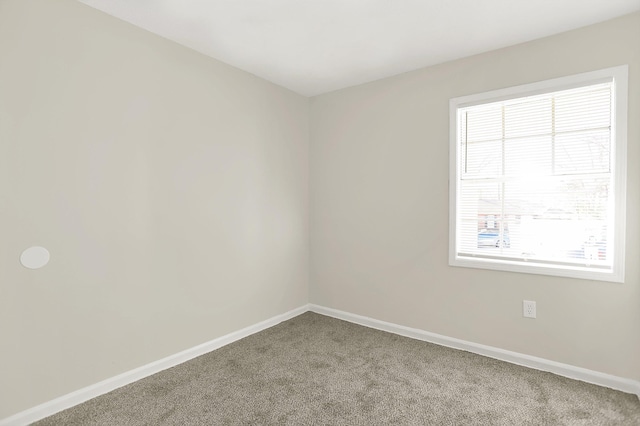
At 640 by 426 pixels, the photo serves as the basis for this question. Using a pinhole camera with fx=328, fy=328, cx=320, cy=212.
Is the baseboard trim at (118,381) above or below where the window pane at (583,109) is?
below

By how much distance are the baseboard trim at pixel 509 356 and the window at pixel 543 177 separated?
66 centimetres

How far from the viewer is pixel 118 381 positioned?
2221mm

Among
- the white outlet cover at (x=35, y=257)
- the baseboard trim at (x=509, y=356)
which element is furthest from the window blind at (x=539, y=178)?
the white outlet cover at (x=35, y=257)

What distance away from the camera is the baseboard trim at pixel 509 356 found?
2191 mm

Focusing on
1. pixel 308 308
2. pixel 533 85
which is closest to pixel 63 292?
pixel 308 308

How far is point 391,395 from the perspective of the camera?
2.12 meters

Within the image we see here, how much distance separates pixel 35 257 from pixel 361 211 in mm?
2583

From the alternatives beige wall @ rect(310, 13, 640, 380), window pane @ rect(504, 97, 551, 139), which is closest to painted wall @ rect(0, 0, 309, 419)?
beige wall @ rect(310, 13, 640, 380)

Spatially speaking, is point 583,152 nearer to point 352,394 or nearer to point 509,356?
point 509,356

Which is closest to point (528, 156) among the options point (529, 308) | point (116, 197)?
point (529, 308)

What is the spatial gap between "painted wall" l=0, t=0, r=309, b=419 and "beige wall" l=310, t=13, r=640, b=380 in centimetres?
80

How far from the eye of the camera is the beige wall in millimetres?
2199

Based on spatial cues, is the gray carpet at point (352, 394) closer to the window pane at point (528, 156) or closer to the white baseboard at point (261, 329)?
the white baseboard at point (261, 329)

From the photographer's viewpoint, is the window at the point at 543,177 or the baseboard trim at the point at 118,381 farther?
the window at the point at 543,177
